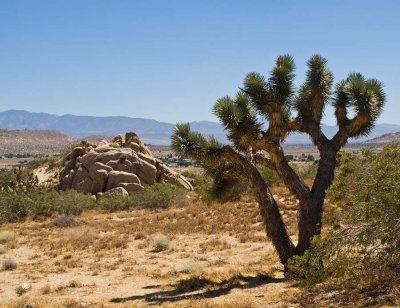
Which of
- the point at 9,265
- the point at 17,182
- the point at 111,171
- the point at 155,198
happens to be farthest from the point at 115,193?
the point at 9,265

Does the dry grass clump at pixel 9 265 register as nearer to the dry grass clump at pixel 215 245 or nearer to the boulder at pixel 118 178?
the dry grass clump at pixel 215 245

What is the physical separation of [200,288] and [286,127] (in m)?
4.02

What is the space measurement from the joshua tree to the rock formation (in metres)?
18.9

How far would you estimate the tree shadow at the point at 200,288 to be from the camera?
938cm

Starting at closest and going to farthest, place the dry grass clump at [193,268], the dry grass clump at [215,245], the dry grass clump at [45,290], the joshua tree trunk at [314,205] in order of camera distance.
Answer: the joshua tree trunk at [314,205]
the dry grass clump at [45,290]
the dry grass clump at [193,268]
the dry grass clump at [215,245]

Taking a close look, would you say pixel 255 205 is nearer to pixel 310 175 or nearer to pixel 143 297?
pixel 310 175

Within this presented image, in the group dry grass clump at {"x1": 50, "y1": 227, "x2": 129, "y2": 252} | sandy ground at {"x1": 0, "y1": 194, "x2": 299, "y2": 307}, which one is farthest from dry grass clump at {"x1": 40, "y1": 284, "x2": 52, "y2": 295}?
dry grass clump at {"x1": 50, "y1": 227, "x2": 129, "y2": 252}

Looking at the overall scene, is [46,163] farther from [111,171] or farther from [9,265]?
[9,265]

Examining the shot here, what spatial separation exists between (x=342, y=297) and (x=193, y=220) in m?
13.4

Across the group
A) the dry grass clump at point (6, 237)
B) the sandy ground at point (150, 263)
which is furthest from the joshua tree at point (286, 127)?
the dry grass clump at point (6, 237)

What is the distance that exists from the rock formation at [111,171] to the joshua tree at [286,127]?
18891mm

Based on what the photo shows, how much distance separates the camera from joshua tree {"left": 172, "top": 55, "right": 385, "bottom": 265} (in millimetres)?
10125

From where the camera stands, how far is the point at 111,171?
30.2m

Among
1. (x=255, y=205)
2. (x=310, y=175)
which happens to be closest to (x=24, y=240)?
(x=255, y=205)
